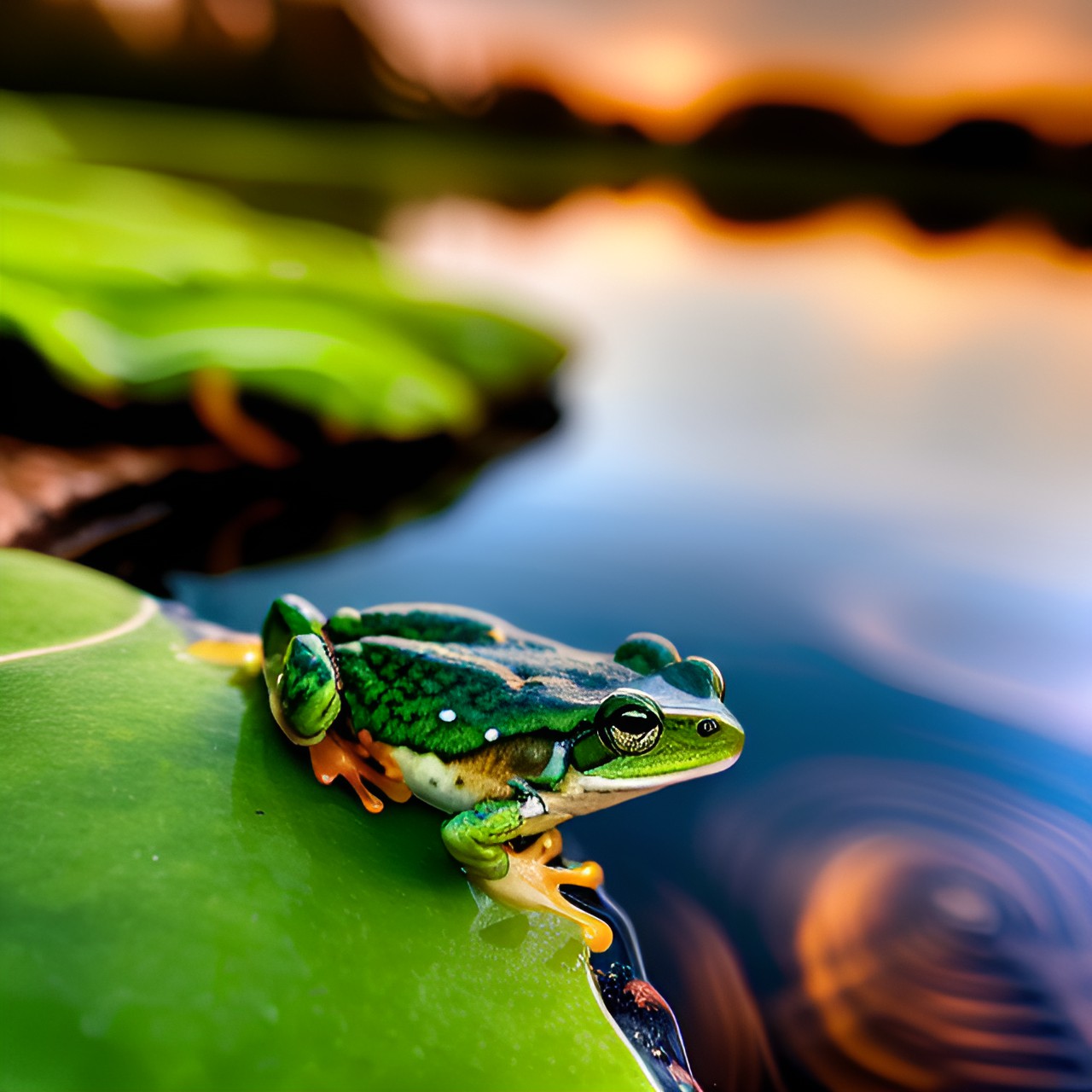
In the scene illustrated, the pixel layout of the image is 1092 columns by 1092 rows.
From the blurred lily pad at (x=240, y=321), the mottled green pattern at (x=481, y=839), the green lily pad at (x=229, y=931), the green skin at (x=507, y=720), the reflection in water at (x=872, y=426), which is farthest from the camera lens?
the blurred lily pad at (x=240, y=321)

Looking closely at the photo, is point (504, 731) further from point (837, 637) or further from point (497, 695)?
point (837, 637)

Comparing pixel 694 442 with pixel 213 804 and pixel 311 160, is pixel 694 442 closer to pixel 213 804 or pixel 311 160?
pixel 213 804

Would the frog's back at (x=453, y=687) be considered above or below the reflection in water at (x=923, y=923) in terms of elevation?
above

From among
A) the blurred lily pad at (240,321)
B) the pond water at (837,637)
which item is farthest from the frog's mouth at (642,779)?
the blurred lily pad at (240,321)

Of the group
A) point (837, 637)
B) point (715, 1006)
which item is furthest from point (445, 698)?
point (837, 637)

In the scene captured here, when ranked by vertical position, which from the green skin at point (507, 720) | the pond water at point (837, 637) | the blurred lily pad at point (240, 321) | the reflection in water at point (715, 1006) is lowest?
the reflection in water at point (715, 1006)

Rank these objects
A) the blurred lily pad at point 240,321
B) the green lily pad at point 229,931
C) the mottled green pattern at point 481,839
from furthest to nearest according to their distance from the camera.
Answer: the blurred lily pad at point 240,321 → the mottled green pattern at point 481,839 → the green lily pad at point 229,931

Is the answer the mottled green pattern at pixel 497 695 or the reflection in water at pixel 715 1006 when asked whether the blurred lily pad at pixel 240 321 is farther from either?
the reflection in water at pixel 715 1006

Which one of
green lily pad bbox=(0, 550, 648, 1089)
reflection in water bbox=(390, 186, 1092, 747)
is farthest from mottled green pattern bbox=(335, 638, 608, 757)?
reflection in water bbox=(390, 186, 1092, 747)
